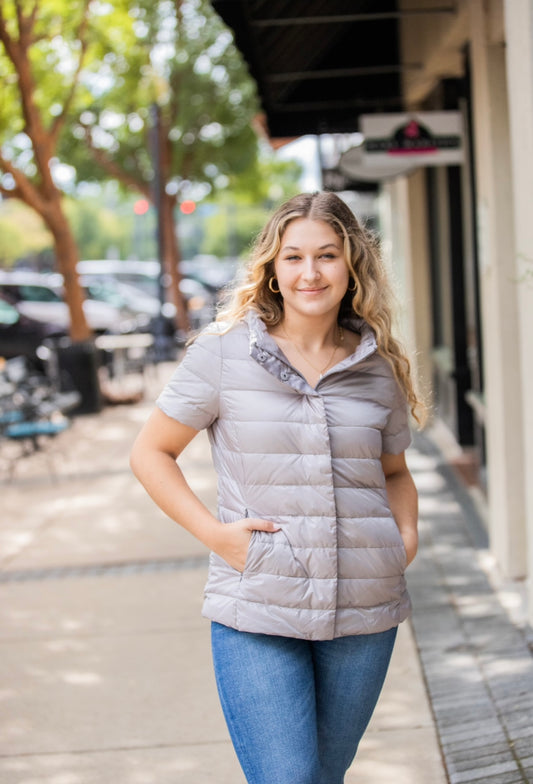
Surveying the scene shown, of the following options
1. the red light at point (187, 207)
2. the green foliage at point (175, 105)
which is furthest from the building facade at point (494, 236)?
the red light at point (187, 207)

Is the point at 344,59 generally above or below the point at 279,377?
above

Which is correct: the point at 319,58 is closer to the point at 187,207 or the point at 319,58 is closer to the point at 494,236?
the point at 494,236

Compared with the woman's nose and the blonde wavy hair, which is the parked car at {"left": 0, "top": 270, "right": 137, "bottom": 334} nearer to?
the blonde wavy hair

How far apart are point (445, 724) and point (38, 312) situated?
1759cm

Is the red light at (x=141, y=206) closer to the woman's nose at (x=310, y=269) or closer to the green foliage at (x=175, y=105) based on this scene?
the green foliage at (x=175, y=105)

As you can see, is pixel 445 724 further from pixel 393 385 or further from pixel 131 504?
pixel 131 504

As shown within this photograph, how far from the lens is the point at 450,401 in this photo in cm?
989

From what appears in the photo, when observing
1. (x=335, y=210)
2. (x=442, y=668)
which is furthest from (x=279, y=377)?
(x=442, y=668)

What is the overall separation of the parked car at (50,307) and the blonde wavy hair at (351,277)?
56.3 ft

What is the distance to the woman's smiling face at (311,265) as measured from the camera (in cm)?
257

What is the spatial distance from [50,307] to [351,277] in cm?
1871

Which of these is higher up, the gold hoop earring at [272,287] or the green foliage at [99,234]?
the green foliage at [99,234]

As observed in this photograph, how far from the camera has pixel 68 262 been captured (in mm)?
14398

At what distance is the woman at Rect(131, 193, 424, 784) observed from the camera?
8.04ft
